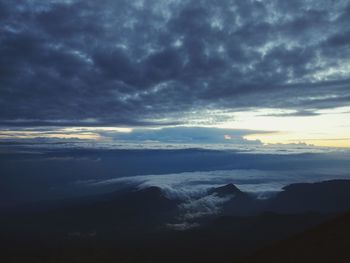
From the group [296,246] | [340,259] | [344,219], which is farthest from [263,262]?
[344,219]

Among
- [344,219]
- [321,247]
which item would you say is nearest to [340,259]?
[321,247]

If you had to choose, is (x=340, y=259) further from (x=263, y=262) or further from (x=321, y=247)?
(x=263, y=262)

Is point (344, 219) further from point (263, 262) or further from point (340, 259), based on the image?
point (340, 259)

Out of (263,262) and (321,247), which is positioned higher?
(321,247)

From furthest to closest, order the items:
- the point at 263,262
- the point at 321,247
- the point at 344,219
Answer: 1. the point at 344,219
2. the point at 263,262
3. the point at 321,247

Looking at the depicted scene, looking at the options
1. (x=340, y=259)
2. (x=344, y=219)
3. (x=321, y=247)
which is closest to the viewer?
(x=340, y=259)

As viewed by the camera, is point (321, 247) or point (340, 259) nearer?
point (340, 259)
